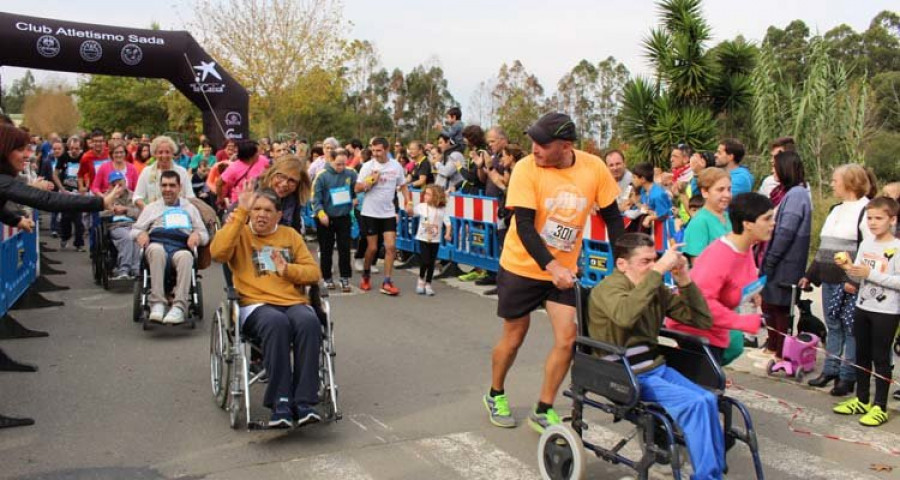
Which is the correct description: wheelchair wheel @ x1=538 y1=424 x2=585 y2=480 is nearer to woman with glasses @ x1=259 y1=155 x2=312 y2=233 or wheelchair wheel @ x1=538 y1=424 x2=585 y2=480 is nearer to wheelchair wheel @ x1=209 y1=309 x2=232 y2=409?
wheelchair wheel @ x1=209 y1=309 x2=232 y2=409

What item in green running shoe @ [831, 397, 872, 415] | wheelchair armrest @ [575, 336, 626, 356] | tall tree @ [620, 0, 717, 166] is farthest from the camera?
tall tree @ [620, 0, 717, 166]

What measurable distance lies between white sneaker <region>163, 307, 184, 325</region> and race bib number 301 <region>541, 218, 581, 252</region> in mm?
4323

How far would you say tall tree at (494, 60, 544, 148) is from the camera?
35.1 metres

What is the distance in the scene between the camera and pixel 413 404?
6.02 m

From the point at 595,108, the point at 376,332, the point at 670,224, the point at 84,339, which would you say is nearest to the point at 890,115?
the point at 595,108

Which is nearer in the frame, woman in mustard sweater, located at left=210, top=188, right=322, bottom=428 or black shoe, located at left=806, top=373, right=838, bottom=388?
woman in mustard sweater, located at left=210, top=188, right=322, bottom=428

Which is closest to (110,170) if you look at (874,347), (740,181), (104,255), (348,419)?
(104,255)

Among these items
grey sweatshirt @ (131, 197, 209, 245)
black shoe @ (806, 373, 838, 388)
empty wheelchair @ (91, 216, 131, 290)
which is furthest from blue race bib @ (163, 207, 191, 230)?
black shoe @ (806, 373, 838, 388)

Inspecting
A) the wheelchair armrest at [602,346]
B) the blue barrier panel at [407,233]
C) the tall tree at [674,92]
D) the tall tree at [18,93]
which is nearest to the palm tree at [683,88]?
the tall tree at [674,92]

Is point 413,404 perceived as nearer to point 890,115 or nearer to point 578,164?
point 578,164

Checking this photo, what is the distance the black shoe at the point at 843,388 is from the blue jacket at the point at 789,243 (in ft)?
2.70

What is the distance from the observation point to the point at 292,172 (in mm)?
6727

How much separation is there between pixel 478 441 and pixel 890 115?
26828 millimetres

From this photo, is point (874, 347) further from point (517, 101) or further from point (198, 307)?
point (517, 101)
